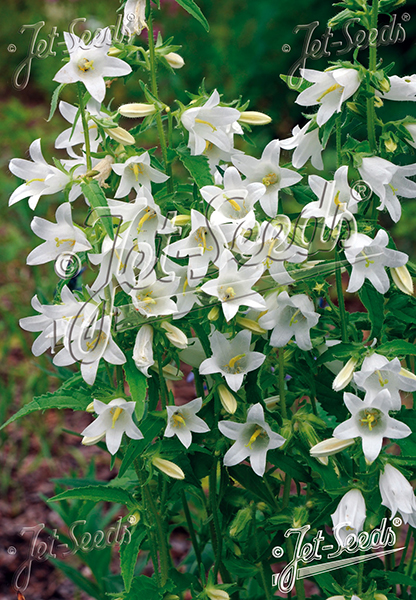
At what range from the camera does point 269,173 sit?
139 centimetres

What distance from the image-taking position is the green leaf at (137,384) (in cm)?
123

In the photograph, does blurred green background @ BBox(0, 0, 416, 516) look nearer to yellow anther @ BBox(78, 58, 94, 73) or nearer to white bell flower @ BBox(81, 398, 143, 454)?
white bell flower @ BBox(81, 398, 143, 454)

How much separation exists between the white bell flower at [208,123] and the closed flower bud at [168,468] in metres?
0.61

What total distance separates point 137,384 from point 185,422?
173 mm

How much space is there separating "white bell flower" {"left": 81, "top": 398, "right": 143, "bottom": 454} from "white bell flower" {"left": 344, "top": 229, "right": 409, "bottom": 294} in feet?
1.57

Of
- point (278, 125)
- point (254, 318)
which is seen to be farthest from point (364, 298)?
point (278, 125)

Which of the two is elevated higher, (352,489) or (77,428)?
(352,489)

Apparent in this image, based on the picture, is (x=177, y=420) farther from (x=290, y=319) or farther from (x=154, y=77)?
(x=154, y=77)

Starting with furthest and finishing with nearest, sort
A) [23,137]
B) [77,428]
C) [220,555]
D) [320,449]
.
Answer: [23,137]
[77,428]
[220,555]
[320,449]

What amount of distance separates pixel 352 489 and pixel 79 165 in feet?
2.79

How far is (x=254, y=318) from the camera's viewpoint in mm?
1392

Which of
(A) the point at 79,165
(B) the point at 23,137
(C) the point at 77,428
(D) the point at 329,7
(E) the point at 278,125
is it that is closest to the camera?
(A) the point at 79,165

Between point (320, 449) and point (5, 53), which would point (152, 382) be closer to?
point (320, 449)

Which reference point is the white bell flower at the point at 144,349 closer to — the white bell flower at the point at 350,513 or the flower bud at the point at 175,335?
the flower bud at the point at 175,335
